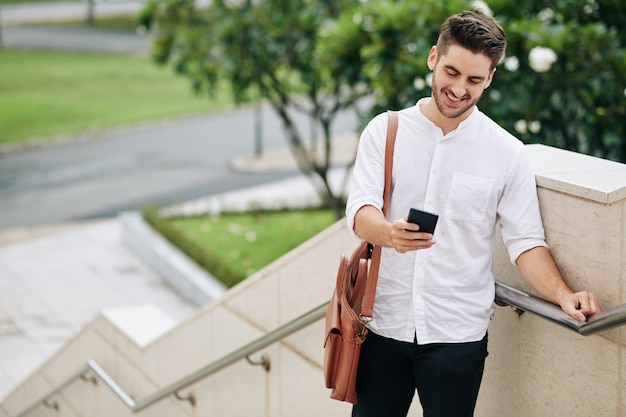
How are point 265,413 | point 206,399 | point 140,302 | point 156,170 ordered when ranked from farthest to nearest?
1. point 156,170
2. point 140,302
3. point 206,399
4. point 265,413

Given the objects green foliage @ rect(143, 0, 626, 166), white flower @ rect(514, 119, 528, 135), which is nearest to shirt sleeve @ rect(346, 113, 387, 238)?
green foliage @ rect(143, 0, 626, 166)

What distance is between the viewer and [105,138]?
23562mm

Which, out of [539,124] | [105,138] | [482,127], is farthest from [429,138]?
[105,138]

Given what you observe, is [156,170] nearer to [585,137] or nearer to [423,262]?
[585,137]

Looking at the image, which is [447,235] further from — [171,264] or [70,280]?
[70,280]

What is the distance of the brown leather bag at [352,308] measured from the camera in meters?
3.28

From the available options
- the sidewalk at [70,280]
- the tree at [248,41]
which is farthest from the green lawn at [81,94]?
the tree at [248,41]

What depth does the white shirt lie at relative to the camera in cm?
325

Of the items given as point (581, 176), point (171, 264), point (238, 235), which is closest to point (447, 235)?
point (581, 176)

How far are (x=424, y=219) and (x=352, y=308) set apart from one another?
65 cm

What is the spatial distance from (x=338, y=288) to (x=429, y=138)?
608 mm

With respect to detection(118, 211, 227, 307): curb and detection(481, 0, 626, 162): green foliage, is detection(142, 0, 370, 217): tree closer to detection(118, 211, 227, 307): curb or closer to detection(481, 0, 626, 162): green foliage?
detection(118, 211, 227, 307): curb

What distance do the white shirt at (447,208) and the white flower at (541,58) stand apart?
3673mm

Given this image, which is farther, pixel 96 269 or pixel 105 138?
pixel 105 138
